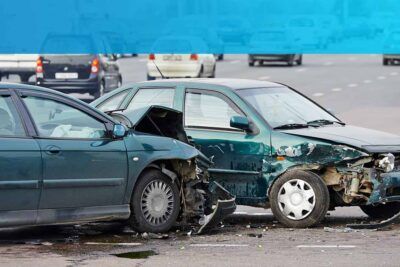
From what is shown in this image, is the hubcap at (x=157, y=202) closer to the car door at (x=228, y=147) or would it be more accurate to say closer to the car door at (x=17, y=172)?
the car door at (x=228, y=147)

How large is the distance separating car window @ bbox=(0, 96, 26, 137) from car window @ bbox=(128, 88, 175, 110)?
2482 mm

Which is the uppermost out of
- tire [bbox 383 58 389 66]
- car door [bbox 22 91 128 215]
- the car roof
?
tire [bbox 383 58 389 66]

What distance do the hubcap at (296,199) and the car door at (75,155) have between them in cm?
173

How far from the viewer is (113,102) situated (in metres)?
11.3

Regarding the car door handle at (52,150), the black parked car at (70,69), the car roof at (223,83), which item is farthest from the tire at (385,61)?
the car door handle at (52,150)

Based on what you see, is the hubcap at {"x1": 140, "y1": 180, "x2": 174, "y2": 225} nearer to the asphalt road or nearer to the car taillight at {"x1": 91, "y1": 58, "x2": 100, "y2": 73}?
the asphalt road

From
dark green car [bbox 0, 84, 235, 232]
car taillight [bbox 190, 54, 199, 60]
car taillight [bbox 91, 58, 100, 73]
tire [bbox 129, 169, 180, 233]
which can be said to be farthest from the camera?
car taillight [bbox 190, 54, 199, 60]

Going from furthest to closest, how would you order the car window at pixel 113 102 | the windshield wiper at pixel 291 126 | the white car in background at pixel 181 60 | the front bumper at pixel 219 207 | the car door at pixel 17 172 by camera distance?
the white car in background at pixel 181 60 → the car window at pixel 113 102 → the windshield wiper at pixel 291 126 → the front bumper at pixel 219 207 → the car door at pixel 17 172

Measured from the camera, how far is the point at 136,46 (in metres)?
30.1

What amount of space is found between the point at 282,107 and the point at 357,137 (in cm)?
99

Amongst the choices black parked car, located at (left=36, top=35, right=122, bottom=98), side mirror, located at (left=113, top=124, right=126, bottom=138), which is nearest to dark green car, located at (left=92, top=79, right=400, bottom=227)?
side mirror, located at (left=113, top=124, right=126, bottom=138)

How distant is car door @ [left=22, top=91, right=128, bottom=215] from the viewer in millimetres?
8648

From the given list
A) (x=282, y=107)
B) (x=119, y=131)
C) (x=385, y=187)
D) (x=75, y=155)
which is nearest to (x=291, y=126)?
(x=282, y=107)

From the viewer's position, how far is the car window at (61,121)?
8.83 metres
